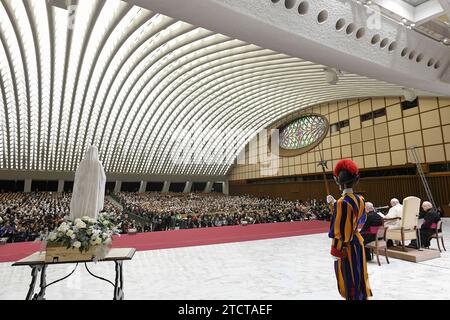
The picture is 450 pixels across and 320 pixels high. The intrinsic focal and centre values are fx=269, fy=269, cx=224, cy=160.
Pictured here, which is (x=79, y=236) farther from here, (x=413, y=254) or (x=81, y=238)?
(x=413, y=254)

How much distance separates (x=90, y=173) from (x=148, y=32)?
12078 millimetres

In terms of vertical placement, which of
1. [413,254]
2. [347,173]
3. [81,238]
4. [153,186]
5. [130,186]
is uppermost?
[153,186]

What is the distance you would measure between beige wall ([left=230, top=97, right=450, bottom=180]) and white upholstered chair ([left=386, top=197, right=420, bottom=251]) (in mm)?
14883

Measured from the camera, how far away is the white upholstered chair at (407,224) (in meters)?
6.50

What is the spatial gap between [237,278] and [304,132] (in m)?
28.6

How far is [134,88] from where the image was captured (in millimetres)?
22266

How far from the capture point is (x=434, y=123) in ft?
60.3

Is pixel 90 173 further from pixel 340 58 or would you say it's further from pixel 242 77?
pixel 242 77

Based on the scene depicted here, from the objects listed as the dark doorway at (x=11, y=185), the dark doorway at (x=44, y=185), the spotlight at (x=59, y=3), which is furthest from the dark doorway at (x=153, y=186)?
the spotlight at (x=59, y=3)

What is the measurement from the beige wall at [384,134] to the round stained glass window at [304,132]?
0.79 meters

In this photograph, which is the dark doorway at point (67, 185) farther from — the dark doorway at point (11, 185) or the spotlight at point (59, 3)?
the spotlight at point (59, 3)

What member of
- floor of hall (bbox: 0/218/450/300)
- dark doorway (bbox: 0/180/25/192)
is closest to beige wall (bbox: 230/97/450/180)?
floor of hall (bbox: 0/218/450/300)

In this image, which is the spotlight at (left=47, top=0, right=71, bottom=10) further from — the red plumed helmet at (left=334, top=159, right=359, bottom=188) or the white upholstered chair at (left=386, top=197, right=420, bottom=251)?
the white upholstered chair at (left=386, top=197, right=420, bottom=251)

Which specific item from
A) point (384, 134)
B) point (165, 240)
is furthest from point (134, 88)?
point (384, 134)
